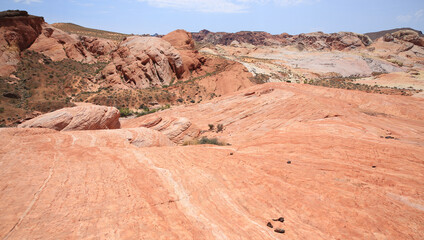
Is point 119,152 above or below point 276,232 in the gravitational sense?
above

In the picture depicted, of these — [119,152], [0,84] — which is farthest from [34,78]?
[119,152]

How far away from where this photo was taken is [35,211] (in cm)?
448

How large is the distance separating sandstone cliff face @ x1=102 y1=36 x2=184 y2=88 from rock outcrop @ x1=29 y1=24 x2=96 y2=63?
6.28 m

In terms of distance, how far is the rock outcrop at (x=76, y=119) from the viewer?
39.1 ft

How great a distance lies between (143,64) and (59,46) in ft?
51.6

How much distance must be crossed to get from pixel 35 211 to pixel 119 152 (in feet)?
11.8

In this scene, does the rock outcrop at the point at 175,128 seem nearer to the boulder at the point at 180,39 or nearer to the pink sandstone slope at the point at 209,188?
the pink sandstone slope at the point at 209,188

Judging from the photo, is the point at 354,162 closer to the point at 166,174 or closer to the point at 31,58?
the point at 166,174

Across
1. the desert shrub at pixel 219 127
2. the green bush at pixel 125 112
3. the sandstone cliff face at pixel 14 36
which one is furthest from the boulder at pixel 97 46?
the desert shrub at pixel 219 127

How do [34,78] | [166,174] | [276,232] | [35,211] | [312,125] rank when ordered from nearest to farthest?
[35,211]
[276,232]
[166,174]
[312,125]
[34,78]

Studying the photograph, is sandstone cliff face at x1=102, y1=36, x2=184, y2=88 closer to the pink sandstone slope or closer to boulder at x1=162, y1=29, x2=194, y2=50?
boulder at x1=162, y1=29, x2=194, y2=50

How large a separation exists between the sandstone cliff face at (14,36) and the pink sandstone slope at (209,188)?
106 feet

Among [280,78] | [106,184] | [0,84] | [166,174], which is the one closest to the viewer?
[106,184]

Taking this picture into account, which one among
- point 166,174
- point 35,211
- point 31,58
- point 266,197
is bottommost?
point 266,197
